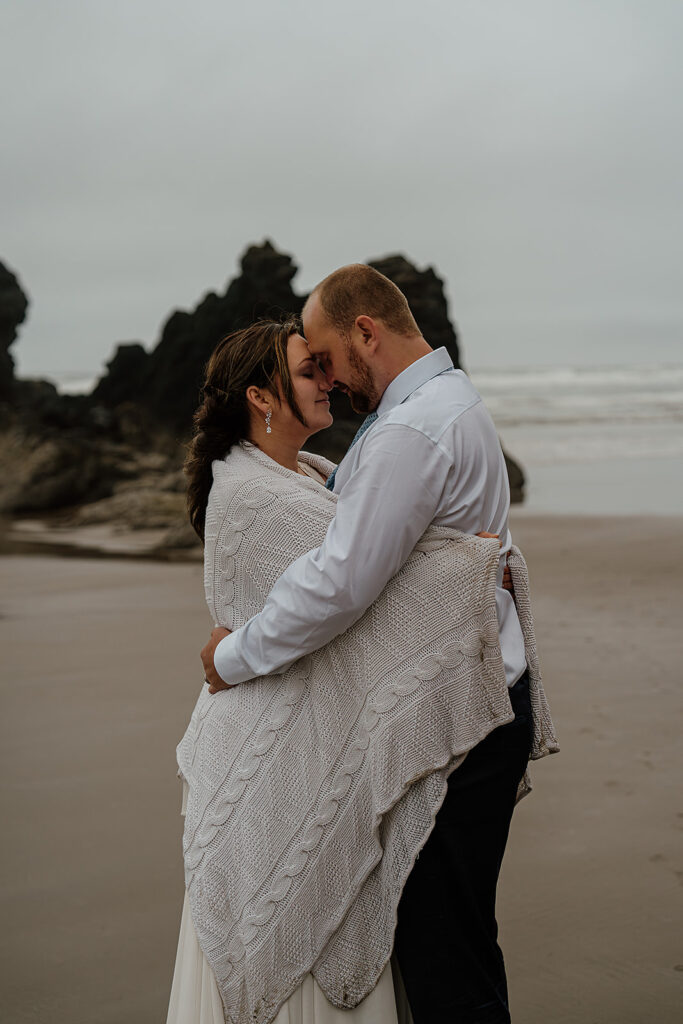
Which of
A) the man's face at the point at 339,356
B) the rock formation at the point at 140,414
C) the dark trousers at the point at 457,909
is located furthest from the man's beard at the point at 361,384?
the rock formation at the point at 140,414

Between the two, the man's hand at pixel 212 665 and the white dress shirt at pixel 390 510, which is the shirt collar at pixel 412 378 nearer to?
the white dress shirt at pixel 390 510

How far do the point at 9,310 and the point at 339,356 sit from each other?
2463 cm

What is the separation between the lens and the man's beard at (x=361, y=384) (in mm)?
2088

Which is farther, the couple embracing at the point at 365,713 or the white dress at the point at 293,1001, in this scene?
the white dress at the point at 293,1001

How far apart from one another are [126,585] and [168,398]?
11849mm

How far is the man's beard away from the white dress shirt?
37 mm

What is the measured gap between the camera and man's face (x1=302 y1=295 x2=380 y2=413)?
2090 millimetres

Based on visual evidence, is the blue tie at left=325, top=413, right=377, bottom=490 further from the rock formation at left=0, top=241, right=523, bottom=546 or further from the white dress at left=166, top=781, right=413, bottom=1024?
the rock formation at left=0, top=241, right=523, bottom=546

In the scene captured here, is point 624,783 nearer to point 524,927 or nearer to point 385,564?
point 524,927

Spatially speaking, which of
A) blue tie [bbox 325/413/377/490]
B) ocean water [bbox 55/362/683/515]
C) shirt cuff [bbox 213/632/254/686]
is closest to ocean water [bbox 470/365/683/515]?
ocean water [bbox 55/362/683/515]

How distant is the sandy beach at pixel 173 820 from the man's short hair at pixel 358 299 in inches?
79.9

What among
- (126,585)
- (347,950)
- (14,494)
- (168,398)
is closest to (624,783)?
(347,950)

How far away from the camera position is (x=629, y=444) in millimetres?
22562

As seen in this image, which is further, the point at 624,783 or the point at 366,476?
the point at 624,783
